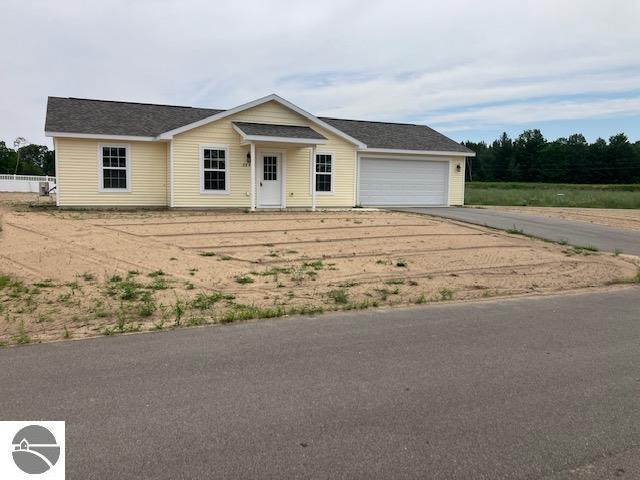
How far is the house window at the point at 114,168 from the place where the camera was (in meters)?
19.8

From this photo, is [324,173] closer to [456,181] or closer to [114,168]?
[456,181]

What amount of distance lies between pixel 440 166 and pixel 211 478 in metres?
24.4

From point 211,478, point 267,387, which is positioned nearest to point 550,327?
point 267,387

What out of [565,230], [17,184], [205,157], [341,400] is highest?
[205,157]

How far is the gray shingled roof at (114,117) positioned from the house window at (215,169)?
1857 mm

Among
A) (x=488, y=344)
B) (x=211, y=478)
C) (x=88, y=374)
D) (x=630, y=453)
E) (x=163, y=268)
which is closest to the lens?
(x=211, y=478)

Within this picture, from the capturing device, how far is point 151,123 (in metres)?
21.0

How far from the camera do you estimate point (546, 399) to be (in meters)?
4.40

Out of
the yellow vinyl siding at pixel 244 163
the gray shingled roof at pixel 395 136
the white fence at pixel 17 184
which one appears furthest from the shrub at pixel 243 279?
the white fence at pixel 17 184

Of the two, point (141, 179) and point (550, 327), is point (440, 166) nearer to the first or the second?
point (141, 179)

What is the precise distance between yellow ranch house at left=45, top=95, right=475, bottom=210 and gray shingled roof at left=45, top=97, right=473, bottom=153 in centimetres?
4

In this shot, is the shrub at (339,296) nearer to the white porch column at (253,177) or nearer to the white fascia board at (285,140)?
the white fascia board at (285,140)

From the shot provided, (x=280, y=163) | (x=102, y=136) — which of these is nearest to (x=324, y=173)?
(x=280, y=163)

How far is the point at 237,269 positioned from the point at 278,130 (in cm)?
1154
